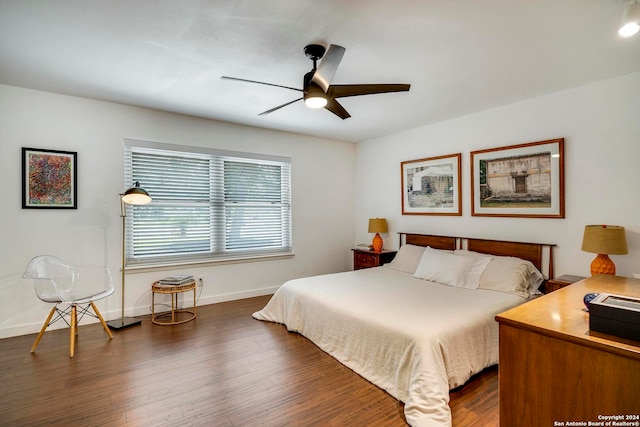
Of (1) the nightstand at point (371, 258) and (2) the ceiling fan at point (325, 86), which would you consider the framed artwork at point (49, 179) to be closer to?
(2) the ceiling fan at point (325, 86)

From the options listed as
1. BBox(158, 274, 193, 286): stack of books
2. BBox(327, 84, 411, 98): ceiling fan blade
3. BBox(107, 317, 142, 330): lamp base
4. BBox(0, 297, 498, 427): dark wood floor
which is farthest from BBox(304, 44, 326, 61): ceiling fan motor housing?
BBox(107, 317, 142, 330): lamp base

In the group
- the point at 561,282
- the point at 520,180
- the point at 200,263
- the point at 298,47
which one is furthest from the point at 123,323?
the point at 520,180

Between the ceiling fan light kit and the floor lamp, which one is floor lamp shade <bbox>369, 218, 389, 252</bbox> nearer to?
the floor lamp

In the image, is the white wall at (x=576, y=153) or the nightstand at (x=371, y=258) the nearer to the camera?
the white wall at (x=576, y=153)

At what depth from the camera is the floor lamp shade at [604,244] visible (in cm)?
260

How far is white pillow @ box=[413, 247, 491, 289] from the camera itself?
330 cm

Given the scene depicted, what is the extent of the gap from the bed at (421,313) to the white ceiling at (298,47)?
1.84 m

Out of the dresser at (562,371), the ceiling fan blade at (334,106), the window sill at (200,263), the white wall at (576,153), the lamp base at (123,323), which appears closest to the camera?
the dresser at (562,371)

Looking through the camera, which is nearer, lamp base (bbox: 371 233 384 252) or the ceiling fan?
the ceiling fan

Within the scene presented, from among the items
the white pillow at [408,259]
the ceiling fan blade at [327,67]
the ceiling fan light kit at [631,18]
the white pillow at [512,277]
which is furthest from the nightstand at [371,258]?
the ceiling fan light kit at [631,18]

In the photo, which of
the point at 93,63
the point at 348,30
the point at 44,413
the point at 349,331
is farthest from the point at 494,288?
the point at 93,63

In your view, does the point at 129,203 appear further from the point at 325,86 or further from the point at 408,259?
the point at 408,259

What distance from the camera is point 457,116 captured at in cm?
406

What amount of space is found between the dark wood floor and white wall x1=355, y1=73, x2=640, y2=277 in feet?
5.68
